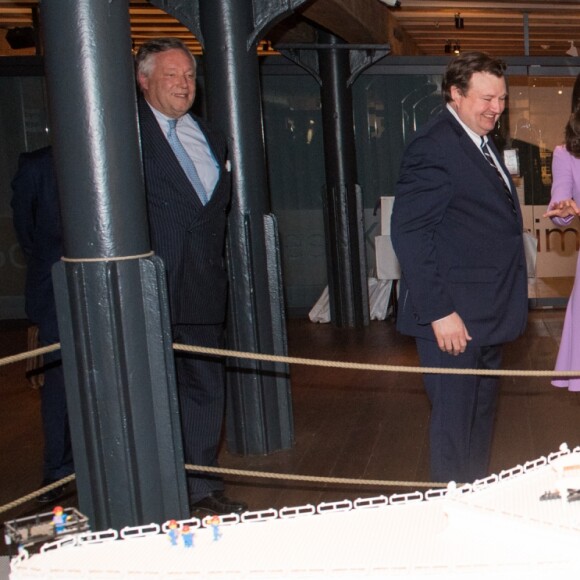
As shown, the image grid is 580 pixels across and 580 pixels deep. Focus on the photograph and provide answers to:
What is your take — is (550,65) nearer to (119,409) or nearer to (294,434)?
(294,434)

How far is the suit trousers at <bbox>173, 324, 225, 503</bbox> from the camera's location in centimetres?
409

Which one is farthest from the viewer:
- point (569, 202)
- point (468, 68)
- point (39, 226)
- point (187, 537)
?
point (39, 226)

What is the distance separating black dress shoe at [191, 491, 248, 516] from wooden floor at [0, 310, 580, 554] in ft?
0.80

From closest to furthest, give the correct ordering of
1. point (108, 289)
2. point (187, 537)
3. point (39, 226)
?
1. point (187, 537)
2. point (108, 289)
3. point (39, 226)

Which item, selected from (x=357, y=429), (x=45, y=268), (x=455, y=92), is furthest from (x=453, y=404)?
(x=357, y=429)

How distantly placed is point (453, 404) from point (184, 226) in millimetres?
1285

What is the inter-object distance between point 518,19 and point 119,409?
994 cm

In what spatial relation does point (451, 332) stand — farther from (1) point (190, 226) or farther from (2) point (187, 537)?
(2) point (187, 537)

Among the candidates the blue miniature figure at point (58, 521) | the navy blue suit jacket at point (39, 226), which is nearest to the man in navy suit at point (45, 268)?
the navy blue suit jacket at point (39, 226)

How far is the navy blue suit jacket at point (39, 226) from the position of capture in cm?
423

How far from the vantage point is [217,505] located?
408 cm

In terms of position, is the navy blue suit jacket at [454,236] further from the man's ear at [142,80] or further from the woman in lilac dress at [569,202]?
the man's ear at [142,80]

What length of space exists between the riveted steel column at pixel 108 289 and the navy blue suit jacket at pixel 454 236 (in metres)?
0.96

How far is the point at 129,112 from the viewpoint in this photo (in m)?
2.70
